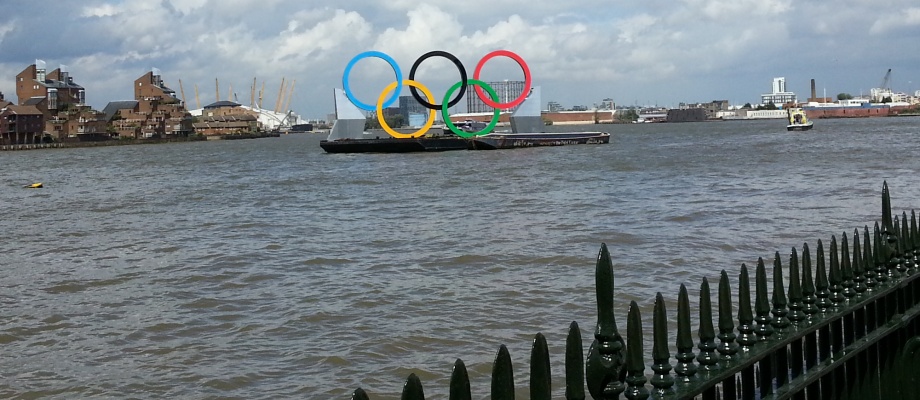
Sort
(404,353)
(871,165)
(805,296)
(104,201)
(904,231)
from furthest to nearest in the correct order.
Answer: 1. (871,165)
2. (104,201)
3. (404,353)
4. (904,231)
5. (805,296)

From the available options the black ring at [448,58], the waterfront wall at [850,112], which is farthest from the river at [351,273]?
the waterfront wall at [850,112]

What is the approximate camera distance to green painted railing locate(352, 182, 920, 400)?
2.00 metres

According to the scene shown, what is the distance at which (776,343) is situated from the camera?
2600mm

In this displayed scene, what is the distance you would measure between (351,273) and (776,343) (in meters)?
9.22

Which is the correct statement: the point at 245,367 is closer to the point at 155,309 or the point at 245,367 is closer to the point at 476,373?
the point at 476,373

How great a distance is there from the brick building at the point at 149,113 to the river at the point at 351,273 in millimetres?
107239

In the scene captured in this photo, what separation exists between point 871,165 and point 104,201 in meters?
22.7

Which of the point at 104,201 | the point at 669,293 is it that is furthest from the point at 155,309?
the point at 104,201

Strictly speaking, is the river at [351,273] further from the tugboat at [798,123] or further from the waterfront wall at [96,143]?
the waterfront wall at [96,143]

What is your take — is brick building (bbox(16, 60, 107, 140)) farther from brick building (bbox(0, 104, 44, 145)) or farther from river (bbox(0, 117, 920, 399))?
river (bbox(0, 117, 920, 399))

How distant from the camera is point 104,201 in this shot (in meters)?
28.0

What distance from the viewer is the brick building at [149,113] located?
129500 millimetres

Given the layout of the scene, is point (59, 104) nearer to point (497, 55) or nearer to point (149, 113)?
point (149, 113)

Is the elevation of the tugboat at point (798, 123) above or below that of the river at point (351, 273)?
above
